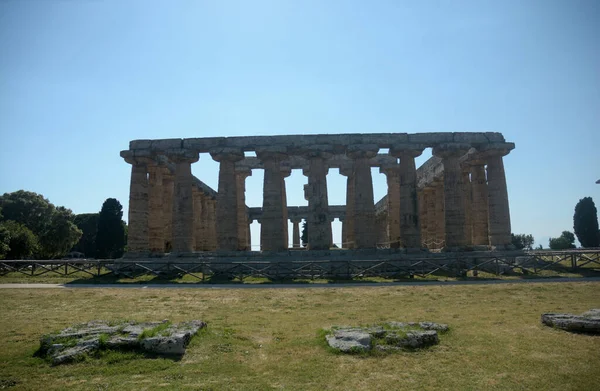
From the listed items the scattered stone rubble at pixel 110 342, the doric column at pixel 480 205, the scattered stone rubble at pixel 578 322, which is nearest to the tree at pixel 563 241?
the doric column at pixel 480 205

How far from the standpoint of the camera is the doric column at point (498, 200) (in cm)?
3459

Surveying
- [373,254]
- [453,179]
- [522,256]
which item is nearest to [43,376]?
[373,254]

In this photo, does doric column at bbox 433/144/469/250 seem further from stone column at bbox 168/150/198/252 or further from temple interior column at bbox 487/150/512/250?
stone column at bbox 168/150/198/252

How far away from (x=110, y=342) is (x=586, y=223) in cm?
7525

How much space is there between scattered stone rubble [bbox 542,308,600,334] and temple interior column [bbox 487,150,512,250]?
24433mm

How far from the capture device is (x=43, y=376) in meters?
8.30

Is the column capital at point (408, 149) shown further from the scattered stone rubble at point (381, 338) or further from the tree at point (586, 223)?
the tree at point (586, 223)

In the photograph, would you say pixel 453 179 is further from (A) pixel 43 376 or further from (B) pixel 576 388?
(A) pixel 43 376

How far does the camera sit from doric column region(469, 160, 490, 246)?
38.4 meters

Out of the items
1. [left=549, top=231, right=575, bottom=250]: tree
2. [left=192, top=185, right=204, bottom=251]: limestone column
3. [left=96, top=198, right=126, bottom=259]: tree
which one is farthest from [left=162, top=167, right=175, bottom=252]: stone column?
[left=549, top=231, right=575, bottom=250]: tree

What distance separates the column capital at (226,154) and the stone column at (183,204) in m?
1.70

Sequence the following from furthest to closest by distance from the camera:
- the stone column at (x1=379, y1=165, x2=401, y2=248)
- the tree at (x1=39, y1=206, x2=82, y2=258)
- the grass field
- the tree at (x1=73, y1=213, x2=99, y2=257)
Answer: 1. the tree at (x1=73, y1=213, x2=99, y2=257)
2. the tree at (x1=39, y1=206, x2=82, y2=258)
3. the stone column at (x1=379, y1=165, x2=401, y2=248)
4. the grass field

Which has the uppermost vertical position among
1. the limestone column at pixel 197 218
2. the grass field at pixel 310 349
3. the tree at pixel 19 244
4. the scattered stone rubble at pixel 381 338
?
the limestone column at pixel 197 218

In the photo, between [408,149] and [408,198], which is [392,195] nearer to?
[408,198]
